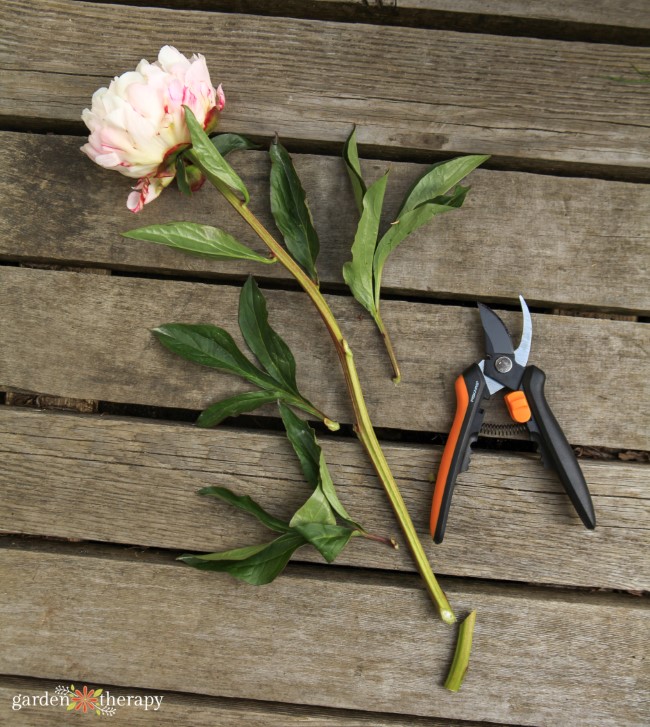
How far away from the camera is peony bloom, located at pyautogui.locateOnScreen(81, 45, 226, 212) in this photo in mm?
771

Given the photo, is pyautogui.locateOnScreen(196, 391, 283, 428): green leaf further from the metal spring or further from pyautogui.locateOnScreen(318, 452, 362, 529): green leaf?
the metal spring

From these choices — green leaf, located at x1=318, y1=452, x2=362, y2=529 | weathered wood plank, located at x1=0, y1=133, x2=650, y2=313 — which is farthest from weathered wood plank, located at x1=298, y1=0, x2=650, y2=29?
green leaf, located at x1=318, y1=452, x2=362, y2=529

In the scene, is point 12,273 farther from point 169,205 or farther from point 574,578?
point 574,578

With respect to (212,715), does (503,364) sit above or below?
above

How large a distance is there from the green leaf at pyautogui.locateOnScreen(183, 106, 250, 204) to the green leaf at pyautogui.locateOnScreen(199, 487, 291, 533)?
42 centimetres

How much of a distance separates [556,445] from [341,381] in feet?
1.04

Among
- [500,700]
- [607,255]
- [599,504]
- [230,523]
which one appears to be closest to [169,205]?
[230,523]

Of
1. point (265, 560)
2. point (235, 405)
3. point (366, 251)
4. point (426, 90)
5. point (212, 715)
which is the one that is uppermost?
point (426, 90)

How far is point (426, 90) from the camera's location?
3.12 feet

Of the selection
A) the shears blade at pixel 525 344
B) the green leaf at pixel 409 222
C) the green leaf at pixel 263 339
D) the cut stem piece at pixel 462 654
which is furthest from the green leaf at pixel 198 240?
the cut stem piece at pixel 462 654

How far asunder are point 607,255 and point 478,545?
48 cm

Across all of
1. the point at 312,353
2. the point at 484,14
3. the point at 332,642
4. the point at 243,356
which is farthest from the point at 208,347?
the point at 484,14

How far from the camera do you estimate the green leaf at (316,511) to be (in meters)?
0.84

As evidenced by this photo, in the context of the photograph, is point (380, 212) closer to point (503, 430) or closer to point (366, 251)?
point (366, 251)
